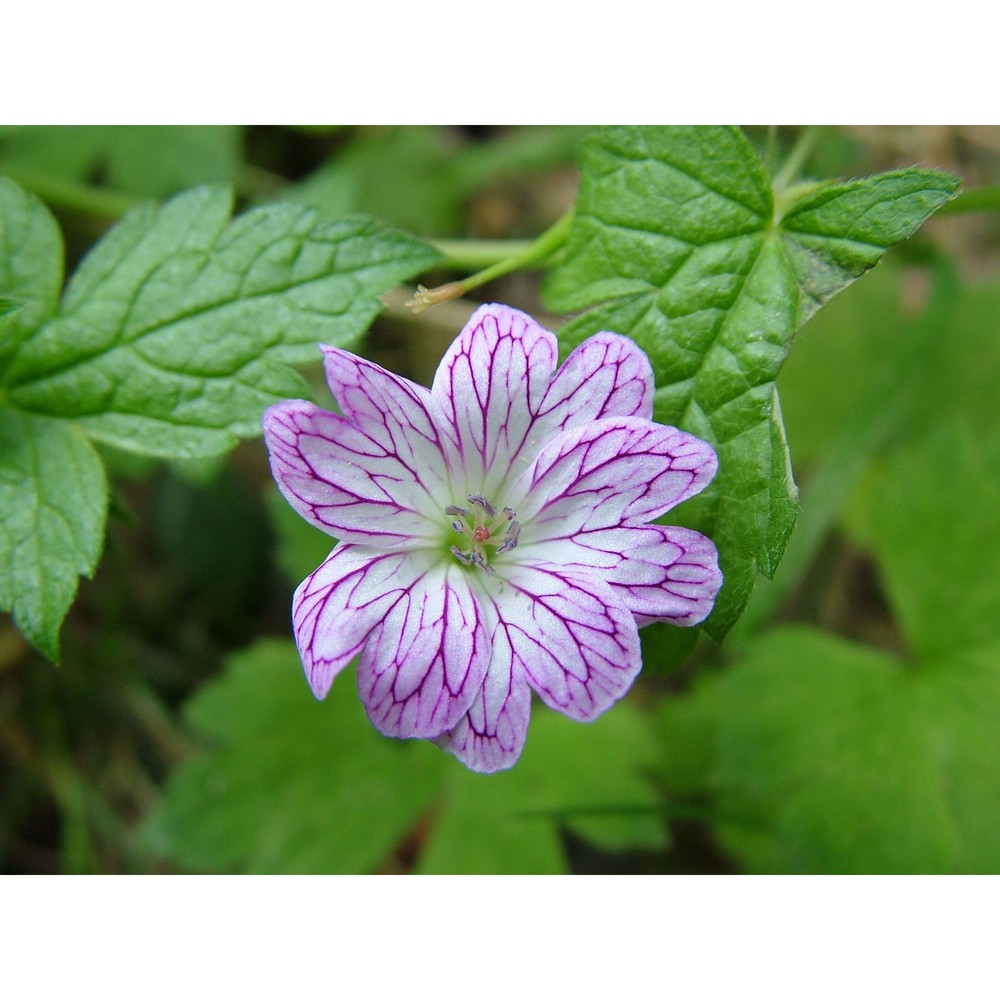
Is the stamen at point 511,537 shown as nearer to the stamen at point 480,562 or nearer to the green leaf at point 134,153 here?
the stamen at point 480,562

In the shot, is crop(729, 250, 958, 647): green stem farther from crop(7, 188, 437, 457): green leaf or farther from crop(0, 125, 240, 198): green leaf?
crop(0, 125, 240, 198): green leaf

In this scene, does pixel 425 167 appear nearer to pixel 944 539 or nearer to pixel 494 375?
pixel 944 539

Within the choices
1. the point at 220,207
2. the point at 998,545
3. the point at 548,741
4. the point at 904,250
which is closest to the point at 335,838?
the point at 548,741

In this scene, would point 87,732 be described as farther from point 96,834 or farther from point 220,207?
A: point 220,207

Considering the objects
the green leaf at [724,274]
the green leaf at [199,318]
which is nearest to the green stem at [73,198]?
the green leaf at [199,318]

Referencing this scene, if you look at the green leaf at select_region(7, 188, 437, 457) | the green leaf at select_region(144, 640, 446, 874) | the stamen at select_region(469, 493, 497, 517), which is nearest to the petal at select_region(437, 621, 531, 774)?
the stamen at select_region(469, 493, 497, 517)

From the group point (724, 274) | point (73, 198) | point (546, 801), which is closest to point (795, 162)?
point (724, 274)
